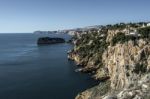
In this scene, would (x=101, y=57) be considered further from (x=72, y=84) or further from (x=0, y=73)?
(x=0, y=73)

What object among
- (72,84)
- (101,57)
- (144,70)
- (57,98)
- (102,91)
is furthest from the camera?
(101,57)

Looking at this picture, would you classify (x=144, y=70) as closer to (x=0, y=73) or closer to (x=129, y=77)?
(x=129, y=77)

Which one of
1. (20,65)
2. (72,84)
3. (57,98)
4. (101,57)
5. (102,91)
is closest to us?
(102,91)

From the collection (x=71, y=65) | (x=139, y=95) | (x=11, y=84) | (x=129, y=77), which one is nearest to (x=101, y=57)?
(x=71, y=65)

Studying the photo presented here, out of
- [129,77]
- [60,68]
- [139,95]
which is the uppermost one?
[139,95]

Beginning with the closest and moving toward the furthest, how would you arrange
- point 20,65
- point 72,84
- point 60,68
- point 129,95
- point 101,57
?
point 129,95 → point 72,84 → point 101,57 → point 60,68 → point 20,65

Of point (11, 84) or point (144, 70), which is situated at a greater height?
point (144, 70)

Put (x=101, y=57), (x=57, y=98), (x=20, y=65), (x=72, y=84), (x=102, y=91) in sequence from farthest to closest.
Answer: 1. (x=20, y=65)
2. (x=101, y=57)
3. (x=72, y=84)
4. (x=57, y=98)
5. (x=102, y=91)

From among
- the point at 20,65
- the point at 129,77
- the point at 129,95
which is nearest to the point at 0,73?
the point at 20,65

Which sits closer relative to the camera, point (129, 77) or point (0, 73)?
point (129, 77)
